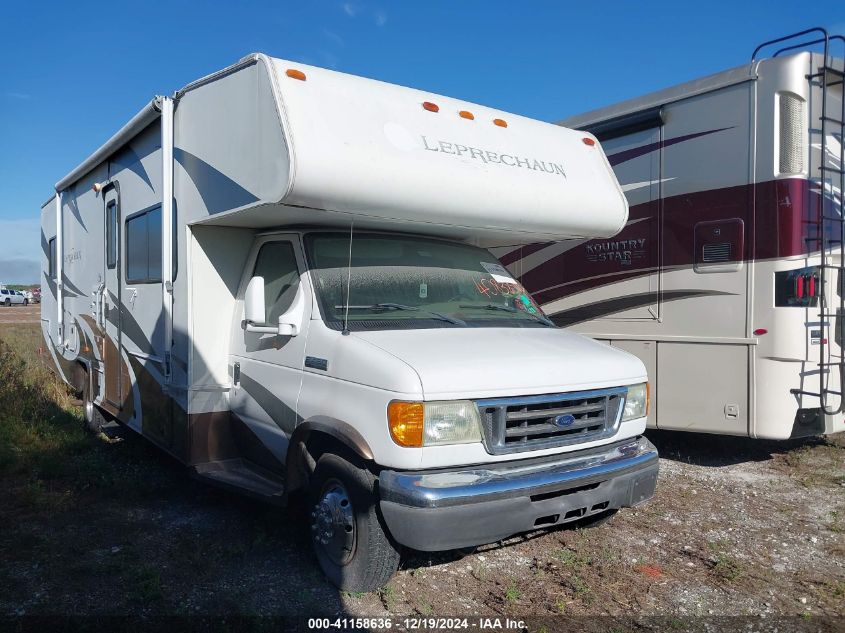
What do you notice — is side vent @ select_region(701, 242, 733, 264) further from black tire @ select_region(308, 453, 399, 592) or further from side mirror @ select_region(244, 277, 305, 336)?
black tire @ select_region(308, 453, 399, 592)

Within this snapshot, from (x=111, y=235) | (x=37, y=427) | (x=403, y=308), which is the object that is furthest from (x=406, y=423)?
(x=37, y=427)

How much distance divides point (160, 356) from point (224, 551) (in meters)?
1.72

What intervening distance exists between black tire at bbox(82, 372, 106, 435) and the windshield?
4.64 m

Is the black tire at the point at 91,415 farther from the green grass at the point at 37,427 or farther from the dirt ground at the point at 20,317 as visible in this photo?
the dirt ground at the point at 20,317

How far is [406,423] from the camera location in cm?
360

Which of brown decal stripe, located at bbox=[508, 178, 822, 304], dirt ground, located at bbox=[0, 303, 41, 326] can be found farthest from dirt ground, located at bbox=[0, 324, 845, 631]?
dirt ground, located at bbox=[0, 303, 41, 326]

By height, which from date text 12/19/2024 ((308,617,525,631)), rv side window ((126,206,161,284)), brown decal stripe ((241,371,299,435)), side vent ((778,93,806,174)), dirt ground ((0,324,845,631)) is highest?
side vent ((778,93,806,174))

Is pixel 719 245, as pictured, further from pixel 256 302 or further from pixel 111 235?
pixel 111 235

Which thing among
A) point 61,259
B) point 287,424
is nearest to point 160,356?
point 287,424

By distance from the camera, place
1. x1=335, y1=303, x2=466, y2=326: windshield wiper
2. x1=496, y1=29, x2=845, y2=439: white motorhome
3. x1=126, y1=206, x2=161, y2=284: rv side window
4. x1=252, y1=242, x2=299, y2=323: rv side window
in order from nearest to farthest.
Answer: x1=335, y1=303, x2=466, y2=326: windshield wiper < x1=252, y1=242, x2=299, y2=323: rv side window < x1=126, y1=206, x2=161, y2=284: rv side window < x1=496, y1=29, x2=845, y2=439: white motorhome

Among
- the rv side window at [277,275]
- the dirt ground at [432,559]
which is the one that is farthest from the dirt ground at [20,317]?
the rv side window at [277,275]

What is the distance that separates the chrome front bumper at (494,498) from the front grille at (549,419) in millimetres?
103

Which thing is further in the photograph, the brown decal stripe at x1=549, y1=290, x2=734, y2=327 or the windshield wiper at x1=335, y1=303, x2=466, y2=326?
A: the brown decal stripe at x1=549, y1=290, x2=734, y2=327

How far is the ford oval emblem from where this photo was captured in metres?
4.02
